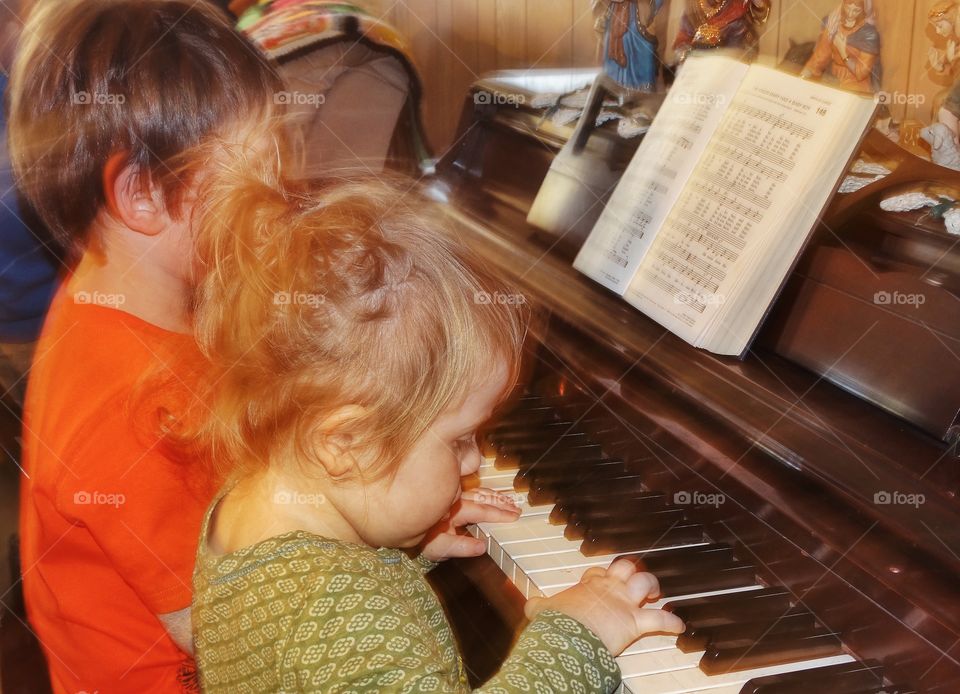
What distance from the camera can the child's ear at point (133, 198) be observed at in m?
1.68

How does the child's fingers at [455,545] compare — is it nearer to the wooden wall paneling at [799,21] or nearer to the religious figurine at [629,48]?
the religious figurine at [629,48]

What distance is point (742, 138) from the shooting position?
1.42m

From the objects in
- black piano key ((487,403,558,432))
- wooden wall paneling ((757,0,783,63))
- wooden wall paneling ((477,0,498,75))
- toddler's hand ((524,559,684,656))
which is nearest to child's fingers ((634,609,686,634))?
toddler's hand ((524,559,684,656))

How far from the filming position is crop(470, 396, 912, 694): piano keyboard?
3.50ft

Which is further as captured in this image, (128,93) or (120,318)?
(128,93)

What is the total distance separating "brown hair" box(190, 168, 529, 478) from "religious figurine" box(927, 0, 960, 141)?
104cm

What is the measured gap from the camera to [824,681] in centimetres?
102

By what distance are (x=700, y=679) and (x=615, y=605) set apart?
13 centimetres

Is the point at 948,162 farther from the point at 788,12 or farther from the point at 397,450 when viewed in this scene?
the point at 397,450

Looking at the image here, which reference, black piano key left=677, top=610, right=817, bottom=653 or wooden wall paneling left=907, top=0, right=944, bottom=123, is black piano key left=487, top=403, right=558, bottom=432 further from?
wooden wall paneling left=907, top=0, right=944, bottom=123

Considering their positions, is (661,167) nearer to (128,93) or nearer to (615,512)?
(615,512)

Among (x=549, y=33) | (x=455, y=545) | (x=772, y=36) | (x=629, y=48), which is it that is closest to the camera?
(x=455, y=545)

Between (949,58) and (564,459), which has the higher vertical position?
(949,58)

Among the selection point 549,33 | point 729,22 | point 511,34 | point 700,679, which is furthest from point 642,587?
point 511,34
